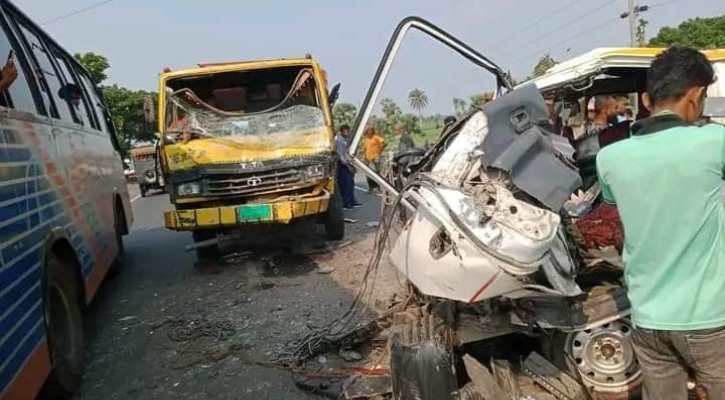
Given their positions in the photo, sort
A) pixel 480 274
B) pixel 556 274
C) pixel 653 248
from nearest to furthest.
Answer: pixel 653 248
pixel 480 274
pixel 556 274

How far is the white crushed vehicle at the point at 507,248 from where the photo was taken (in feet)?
8.52

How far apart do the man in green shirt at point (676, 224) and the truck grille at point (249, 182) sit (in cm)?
551

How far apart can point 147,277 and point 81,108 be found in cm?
228

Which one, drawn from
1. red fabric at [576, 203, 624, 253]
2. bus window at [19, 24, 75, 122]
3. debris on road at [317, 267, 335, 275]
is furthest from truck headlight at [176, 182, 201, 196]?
red fabric at [576, 203, 624, 253]

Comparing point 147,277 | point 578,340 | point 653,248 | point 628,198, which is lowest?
point 147,277

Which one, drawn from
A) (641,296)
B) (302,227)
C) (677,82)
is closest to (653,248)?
(641,296)

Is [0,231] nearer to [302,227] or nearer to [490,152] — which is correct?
[490,152]

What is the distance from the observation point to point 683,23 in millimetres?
31672

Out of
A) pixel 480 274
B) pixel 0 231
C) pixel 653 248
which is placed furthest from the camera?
pixel 0 231

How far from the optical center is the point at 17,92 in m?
4.29

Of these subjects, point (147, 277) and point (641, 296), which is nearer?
point (641, 296)

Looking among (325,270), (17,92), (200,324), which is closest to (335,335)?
(200,324)

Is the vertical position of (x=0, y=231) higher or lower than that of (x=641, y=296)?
higher

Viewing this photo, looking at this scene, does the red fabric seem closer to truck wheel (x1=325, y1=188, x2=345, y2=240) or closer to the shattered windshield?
the shattered windshield
